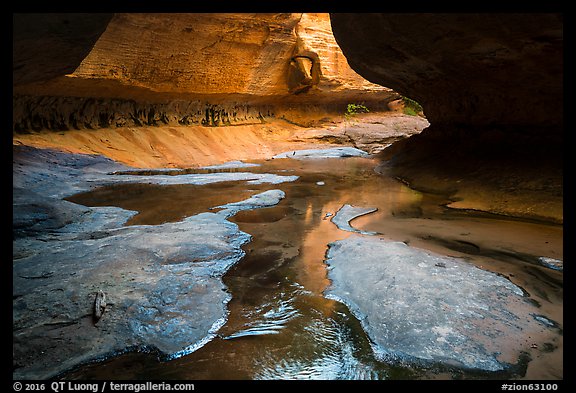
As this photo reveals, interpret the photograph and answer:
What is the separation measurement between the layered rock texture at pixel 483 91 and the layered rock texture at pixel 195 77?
5.87 m

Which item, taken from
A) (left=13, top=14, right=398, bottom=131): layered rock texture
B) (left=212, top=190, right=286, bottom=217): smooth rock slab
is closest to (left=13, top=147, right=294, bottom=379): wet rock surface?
(left=212, top=190, right=286, bottom=217): smooth rock slab

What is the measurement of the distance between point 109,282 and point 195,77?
10.9 meters

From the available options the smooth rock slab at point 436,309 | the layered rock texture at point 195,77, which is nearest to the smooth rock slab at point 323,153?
the layered rock texture at point 195,77

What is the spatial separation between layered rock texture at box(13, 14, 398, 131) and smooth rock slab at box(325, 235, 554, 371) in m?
7.26

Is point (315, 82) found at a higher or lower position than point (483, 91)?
lower

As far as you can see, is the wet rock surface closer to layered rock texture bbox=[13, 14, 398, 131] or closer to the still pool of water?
the still pool of water

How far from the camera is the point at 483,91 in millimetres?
6391

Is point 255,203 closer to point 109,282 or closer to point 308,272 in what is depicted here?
point 308,272

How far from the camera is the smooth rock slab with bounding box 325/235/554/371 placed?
1.94 meters

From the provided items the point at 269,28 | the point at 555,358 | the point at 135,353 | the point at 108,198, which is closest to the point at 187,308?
the point at 135,353

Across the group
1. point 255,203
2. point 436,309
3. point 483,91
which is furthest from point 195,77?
point 436,309

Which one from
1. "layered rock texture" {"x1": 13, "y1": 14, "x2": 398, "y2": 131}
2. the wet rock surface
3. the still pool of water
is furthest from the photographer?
"layered rock texture" {"x1": 13, "y1": 14, "x2": 398, "y2": 131}

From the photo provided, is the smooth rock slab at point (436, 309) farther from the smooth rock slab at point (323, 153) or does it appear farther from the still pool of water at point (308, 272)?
the smooth rock slab at point (323, 153)

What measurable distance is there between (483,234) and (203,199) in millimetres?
4068
